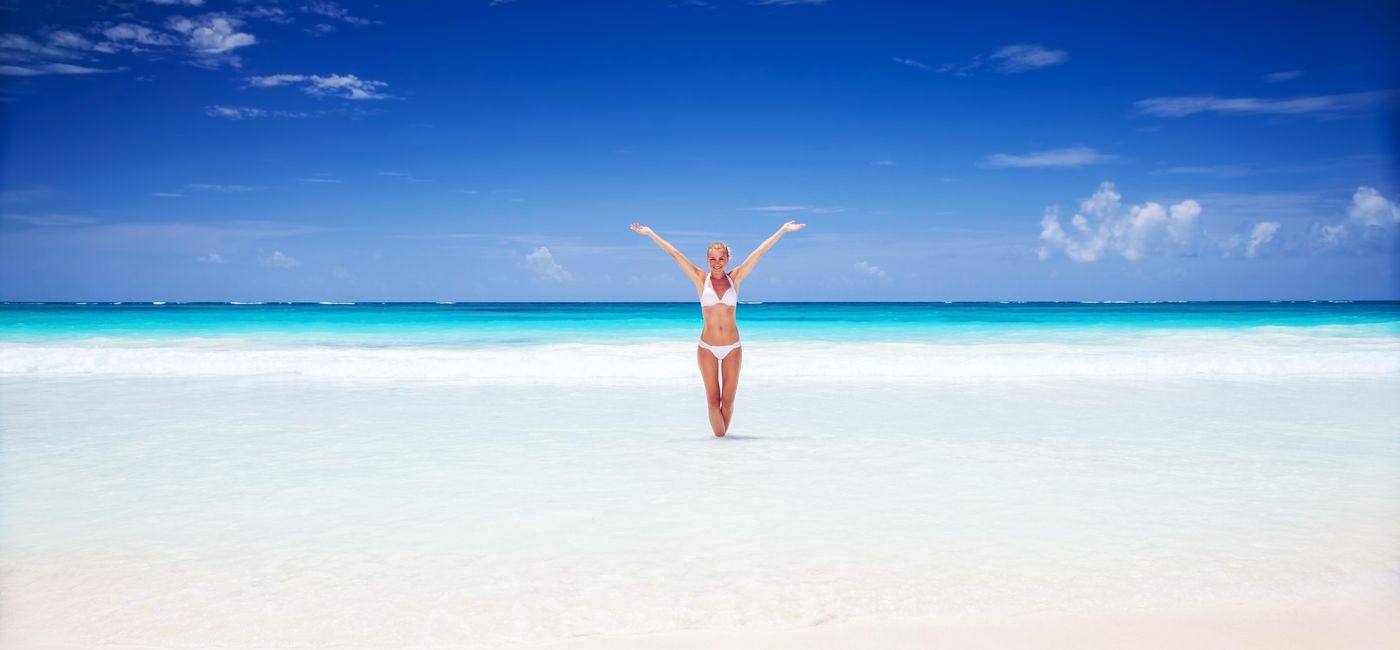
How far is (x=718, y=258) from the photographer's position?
8.12 m

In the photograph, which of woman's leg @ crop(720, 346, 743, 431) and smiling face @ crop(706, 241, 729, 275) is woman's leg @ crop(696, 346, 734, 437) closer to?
woman's leg @ crop(720, 346, 743, 431)

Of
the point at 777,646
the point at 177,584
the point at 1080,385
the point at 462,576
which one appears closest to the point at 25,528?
the point at 177,584

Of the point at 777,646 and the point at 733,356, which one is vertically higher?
the point at 733,356

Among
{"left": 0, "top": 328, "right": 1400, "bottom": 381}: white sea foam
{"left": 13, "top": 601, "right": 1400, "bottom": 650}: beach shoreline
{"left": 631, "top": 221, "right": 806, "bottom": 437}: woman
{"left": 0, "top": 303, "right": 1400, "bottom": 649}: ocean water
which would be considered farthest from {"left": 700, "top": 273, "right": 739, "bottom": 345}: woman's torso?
{"left": 0, "top": 328, "right": 1400, "bottom": 381}: white sea foam

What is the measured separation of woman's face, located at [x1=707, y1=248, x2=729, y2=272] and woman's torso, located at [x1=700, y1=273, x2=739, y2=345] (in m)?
0.13

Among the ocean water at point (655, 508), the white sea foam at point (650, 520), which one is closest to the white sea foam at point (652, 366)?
the ocean water at point (655, 508)

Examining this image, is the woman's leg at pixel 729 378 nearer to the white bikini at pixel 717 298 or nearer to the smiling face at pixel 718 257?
the white bikini at pixel 717 298

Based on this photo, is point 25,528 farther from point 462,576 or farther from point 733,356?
point 733,356

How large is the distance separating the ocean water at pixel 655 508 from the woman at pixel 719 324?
39cm

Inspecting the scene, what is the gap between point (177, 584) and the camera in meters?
4.23

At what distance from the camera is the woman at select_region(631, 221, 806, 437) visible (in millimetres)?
8234

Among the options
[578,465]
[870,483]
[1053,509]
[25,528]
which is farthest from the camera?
[578,465]

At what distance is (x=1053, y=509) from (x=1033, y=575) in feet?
4.67

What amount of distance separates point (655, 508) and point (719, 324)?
116 inches
